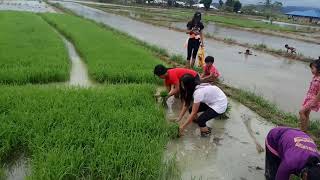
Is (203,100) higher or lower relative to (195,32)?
lower

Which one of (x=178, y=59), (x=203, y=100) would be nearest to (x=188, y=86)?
(x=203, y=100)

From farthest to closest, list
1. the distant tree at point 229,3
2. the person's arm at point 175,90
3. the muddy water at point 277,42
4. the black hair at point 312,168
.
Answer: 1. the distant tree at point 229,3
2. the muddy water at point 277,42
3. the person's arm at point 175,90
4. the black hair at point 312,168

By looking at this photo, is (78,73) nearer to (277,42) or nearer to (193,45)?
(193,45)

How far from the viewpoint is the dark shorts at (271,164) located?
3.23m

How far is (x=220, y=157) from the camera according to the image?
4.03m

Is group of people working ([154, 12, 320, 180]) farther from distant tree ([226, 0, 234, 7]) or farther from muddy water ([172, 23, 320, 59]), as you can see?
distant tree ([226, 0, 234, 7])

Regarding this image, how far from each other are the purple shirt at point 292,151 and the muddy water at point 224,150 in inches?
28.0

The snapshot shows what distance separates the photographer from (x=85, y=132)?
3865 mm

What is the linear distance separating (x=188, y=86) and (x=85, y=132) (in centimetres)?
128

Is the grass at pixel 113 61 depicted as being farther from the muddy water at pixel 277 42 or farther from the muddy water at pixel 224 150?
the muddy water at pixel 277 42

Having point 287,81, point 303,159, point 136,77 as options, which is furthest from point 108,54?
point 303,159

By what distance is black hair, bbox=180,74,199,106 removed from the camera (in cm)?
421

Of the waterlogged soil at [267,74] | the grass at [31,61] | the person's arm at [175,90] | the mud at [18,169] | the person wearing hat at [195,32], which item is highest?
the person wearing hat at [195,32]

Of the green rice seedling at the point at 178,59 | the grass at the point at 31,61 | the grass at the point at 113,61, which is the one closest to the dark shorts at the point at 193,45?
the grass at the point at 113,61
